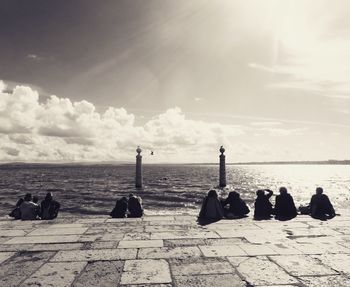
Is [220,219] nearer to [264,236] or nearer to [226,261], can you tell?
[264,236]

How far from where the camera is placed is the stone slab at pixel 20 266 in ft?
17.1

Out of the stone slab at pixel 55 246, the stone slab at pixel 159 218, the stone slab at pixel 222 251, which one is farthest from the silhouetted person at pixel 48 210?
the stone slab at pixel 222 251

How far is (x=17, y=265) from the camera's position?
5.97 meters

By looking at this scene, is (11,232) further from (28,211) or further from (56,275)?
(56,275)

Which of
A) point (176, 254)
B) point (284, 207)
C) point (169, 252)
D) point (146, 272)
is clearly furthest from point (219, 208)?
point (146, 272)

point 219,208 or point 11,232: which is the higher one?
point 219,208

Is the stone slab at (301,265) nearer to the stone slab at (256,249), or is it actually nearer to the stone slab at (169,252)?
the stone slab at (256,249)

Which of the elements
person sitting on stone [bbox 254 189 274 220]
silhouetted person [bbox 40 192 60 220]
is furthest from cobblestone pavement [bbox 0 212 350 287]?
silhouetted person [bbox 40 192 60 220]

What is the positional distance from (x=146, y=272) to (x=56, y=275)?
1414 millimetres

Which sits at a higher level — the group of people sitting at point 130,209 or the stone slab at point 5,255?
the group of people sitting at point 130,209

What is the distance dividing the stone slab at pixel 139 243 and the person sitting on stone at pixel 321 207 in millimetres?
5993

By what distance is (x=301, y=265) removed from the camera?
581 cm

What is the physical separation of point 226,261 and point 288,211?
5744 mm

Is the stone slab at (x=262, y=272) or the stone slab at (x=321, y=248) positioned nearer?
the stone slab at (x=262, y=272)
